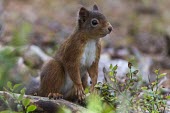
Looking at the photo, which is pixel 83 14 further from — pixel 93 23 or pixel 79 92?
pixel 79 92

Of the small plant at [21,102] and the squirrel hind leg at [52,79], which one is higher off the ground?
the squirrel hind leg at [52,79]

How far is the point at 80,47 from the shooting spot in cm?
508

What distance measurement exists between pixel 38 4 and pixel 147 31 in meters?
2.65

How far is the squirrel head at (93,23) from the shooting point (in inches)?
200

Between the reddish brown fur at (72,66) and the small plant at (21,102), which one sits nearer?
the small plant at (21,102)

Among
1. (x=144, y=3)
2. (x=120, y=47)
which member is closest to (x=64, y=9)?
(x=144, y=3)

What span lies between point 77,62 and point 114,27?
703 cm

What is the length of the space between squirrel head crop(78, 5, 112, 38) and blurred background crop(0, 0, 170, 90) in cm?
203

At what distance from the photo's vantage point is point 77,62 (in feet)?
16.4

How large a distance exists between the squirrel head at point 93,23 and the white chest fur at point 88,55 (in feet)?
0.38

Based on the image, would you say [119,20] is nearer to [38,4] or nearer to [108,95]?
[38,4]

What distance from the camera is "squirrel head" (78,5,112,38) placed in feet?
16.6

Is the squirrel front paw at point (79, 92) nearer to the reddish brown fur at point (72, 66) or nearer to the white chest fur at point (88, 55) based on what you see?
the reddish brown fur at point (72, 66)

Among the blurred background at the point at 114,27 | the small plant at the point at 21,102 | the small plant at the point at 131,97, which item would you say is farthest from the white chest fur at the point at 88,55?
the blurred background at the point at 114,27
